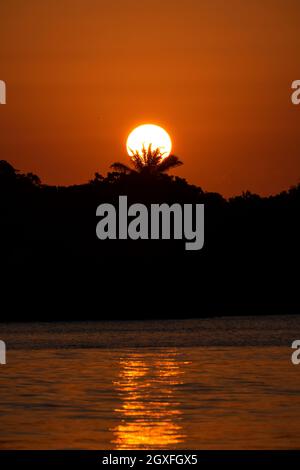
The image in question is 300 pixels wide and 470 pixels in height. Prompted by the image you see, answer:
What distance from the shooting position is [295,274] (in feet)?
286

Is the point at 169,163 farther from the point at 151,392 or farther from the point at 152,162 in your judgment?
the point at 151,392

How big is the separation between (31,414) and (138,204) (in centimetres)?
5924

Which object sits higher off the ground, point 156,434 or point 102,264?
point 102,264

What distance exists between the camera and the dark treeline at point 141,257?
83062 mm

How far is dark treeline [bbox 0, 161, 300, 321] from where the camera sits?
83.1m

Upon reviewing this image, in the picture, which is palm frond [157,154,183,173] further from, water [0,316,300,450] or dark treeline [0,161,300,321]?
water [0,316,300,450]

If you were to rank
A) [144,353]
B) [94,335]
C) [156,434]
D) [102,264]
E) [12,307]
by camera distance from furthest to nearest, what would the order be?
[102,264], [12,307], [94,335], [144,353], [156,434]

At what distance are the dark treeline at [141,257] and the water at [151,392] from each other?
2443 cm

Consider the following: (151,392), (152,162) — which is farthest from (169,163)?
(151,392)

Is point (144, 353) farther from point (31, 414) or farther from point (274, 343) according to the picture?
point (31, 414)

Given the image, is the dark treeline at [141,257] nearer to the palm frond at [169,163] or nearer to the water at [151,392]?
the palm frond at [169,163]
